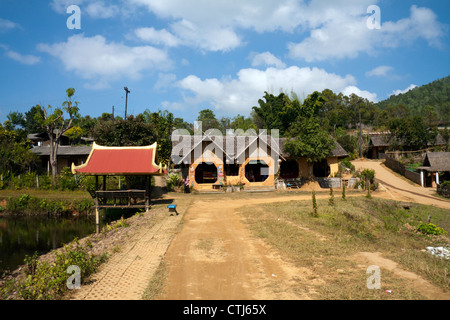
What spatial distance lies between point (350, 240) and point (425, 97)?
12576 centimetres

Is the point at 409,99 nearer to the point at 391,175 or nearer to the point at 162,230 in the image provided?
the point at 391,175

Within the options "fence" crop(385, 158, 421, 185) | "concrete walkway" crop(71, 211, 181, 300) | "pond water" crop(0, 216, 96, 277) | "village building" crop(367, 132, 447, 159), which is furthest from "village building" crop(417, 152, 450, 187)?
"pond water" crop(0, 216, 96, 277)

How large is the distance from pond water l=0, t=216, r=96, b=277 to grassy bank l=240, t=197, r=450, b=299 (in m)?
10.3

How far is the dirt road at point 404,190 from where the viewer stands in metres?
21.8

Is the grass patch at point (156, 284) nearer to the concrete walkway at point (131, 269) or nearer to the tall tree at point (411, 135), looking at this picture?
the concrete walkway at point (131, 269)

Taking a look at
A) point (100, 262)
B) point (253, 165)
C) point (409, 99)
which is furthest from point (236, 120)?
point (409, 99)

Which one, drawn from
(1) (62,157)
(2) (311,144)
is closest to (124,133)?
(1) (62,157)

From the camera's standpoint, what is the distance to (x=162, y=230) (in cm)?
1280

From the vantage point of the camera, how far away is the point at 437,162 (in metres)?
26.7

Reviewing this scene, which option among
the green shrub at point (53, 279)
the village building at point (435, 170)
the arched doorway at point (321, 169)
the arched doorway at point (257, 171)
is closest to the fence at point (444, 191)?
the village building at point (435, 170)

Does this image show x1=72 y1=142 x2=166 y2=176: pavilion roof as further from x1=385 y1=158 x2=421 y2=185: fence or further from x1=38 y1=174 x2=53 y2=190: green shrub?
x1=385 y1=158 x2=421 y2=185: fence

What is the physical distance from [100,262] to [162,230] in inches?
152

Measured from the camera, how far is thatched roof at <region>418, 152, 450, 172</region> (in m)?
26.1

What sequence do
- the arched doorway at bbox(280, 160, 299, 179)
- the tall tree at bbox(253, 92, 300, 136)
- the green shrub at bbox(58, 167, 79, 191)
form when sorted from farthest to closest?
the tall tree at bbox(253, 92, 300, 136) < the arched doorway at bbox(280, 160, 299, 179) < the green shrub at bbox(58, 167, 79, 191)
